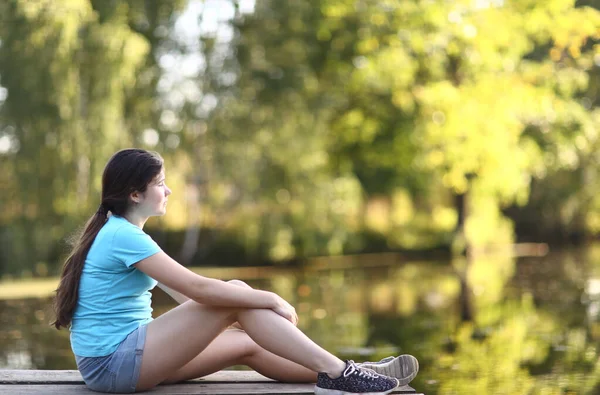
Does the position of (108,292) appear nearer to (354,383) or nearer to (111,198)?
(111,198)

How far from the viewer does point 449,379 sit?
6.12 meters

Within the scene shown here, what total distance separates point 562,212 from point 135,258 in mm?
26365

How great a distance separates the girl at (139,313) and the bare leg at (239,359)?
0.68 ft

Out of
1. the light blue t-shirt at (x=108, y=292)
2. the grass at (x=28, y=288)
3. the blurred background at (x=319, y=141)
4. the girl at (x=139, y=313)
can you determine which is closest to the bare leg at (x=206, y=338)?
the girl at (x=139, y=313)

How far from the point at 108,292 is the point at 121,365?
12.5 inches

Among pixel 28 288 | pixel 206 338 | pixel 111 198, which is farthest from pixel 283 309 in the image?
pixel 28 288

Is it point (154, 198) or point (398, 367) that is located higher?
point (154, 198)

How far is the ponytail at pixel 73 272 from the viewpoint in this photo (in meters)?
4.04

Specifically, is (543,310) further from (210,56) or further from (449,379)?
(210,56)

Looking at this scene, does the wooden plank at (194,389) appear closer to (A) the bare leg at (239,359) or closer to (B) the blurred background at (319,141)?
(A) the bare leg at (239,359)

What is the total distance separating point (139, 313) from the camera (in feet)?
13.4

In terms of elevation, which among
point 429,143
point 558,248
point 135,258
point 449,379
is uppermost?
point 429,143

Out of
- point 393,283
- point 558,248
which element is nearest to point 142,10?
point 393,283

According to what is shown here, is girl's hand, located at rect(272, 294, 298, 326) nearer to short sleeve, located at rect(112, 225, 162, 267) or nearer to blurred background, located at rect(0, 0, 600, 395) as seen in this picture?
short sleeve, located at rect(112, 225, 162, 267)
